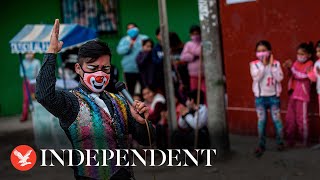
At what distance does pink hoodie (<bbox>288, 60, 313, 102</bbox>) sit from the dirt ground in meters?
0.73

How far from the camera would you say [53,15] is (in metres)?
13.1

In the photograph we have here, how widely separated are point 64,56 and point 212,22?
5119mm

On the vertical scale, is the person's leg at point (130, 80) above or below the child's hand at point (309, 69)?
below

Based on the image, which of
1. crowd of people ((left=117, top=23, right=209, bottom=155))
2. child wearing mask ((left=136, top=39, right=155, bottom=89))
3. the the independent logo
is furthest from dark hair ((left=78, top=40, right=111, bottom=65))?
child wearing mask ((left=136, top=39, right=155, bottom=89))

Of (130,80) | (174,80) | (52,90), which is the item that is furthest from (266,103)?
(52,90)

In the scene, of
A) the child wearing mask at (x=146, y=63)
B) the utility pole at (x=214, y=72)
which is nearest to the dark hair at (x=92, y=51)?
the utility pole at (x=214, y=72)

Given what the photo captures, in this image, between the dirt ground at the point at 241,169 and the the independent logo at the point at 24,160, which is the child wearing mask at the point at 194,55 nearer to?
the dirt ground at the point at 241,169

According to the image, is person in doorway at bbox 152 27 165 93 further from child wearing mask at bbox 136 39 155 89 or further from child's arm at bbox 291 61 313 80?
child's arm at bbox 291 61 313 80

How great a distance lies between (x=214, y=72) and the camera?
746cm

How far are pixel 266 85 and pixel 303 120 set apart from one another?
76 centimetres

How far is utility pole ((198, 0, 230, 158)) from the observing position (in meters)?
7.40

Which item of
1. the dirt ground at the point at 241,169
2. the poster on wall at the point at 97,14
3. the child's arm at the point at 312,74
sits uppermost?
the poster on wall at the point at 97,14

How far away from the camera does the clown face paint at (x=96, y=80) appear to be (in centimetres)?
329

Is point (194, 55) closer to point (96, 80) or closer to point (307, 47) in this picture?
point (307, 47)
